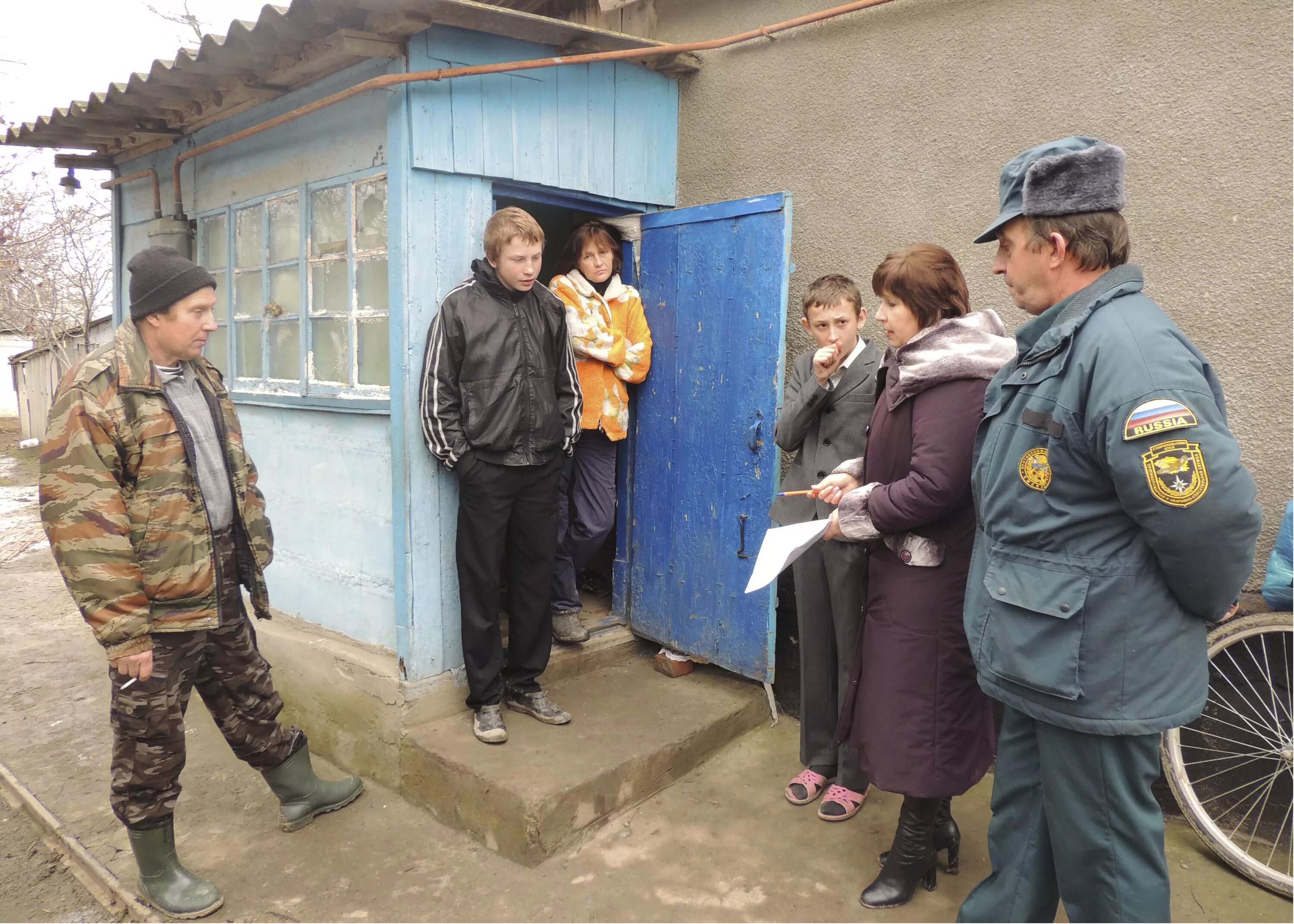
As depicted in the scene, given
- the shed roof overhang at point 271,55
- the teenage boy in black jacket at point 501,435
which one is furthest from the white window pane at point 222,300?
the teenage boy in black jacket at point 501,435

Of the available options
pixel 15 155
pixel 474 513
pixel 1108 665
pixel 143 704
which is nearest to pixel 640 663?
pixel 474 513

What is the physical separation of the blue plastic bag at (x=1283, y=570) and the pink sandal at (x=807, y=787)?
1720 millimetres

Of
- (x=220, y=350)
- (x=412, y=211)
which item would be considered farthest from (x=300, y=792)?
(x=220, y=350)

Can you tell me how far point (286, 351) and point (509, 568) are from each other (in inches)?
71.9

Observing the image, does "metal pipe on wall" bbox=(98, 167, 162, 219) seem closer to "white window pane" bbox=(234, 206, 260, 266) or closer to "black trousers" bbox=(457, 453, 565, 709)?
"white window pane" bbox=(234, 206, 260, 266)

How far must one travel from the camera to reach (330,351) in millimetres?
4012

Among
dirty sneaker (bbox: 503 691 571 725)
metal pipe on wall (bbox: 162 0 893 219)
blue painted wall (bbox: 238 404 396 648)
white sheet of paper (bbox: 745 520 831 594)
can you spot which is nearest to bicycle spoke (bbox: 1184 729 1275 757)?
white sheet of paper (bbox: 745 520 831 594)

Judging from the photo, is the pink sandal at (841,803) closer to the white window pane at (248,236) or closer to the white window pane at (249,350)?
the white window pane at (249,350)

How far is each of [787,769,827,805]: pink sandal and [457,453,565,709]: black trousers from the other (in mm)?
1177

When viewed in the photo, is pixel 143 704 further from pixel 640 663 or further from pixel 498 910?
pixel 640 663

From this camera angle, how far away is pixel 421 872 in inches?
118

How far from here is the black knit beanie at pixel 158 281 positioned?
262 cm

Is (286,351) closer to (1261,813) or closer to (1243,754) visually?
(1243,754)

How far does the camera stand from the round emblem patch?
73.7 inches
